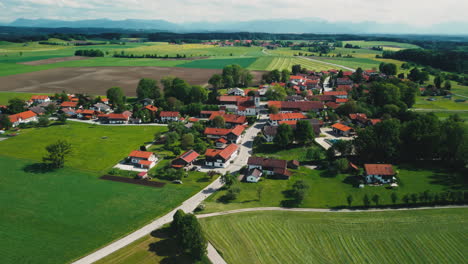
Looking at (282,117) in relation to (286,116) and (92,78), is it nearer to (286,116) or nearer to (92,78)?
(286,116)

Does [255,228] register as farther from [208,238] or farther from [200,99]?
[200,99]

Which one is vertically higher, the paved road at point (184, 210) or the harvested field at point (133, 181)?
the harvested field at point (133, 181)

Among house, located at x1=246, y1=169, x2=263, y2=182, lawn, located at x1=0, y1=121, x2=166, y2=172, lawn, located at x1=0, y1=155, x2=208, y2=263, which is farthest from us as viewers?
lawn, located at x1=0, y1=121, x2=166, y2=172

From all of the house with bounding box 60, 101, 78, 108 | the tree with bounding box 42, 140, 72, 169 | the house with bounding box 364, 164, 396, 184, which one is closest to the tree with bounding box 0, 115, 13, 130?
the house with bounding box 60, 101, 78, 108

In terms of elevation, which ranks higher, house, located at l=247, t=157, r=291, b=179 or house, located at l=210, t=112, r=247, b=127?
house, located at l=210, t=112, r=247, b=127

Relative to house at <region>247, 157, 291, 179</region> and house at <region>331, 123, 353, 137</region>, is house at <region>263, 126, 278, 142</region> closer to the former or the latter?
house at <region>247, 157, 291, 179</region>

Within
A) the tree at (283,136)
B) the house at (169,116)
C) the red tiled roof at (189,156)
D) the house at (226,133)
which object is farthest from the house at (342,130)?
the house at (169,116)

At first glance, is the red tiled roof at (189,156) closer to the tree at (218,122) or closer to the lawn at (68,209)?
the lawn at (68,209)

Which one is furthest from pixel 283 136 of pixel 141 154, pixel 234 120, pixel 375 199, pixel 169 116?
pixel 169 116
